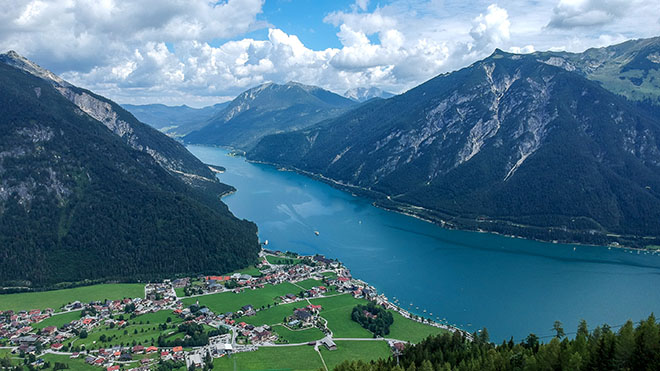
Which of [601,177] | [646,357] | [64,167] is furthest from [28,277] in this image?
[601,177]

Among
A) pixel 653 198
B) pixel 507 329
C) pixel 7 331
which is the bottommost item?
pixel 7 331

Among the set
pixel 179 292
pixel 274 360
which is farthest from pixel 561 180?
pixel 274 360

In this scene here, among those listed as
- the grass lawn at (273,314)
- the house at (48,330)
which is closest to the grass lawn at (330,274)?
the grass lawn at (273,314)

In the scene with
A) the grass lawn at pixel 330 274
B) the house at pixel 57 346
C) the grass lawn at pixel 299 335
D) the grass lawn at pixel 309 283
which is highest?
the grass lawn at pixel 330 274

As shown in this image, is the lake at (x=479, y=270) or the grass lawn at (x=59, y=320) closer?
the grass lawn at (x=59, y=320)

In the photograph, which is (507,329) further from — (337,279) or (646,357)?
(646,357)

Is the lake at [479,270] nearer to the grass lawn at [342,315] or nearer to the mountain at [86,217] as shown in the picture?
the grass lawn at [342,315]

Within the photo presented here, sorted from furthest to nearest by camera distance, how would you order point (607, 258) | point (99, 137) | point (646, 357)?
point (99, 137) < point (607, 258) < point (646, 357)
